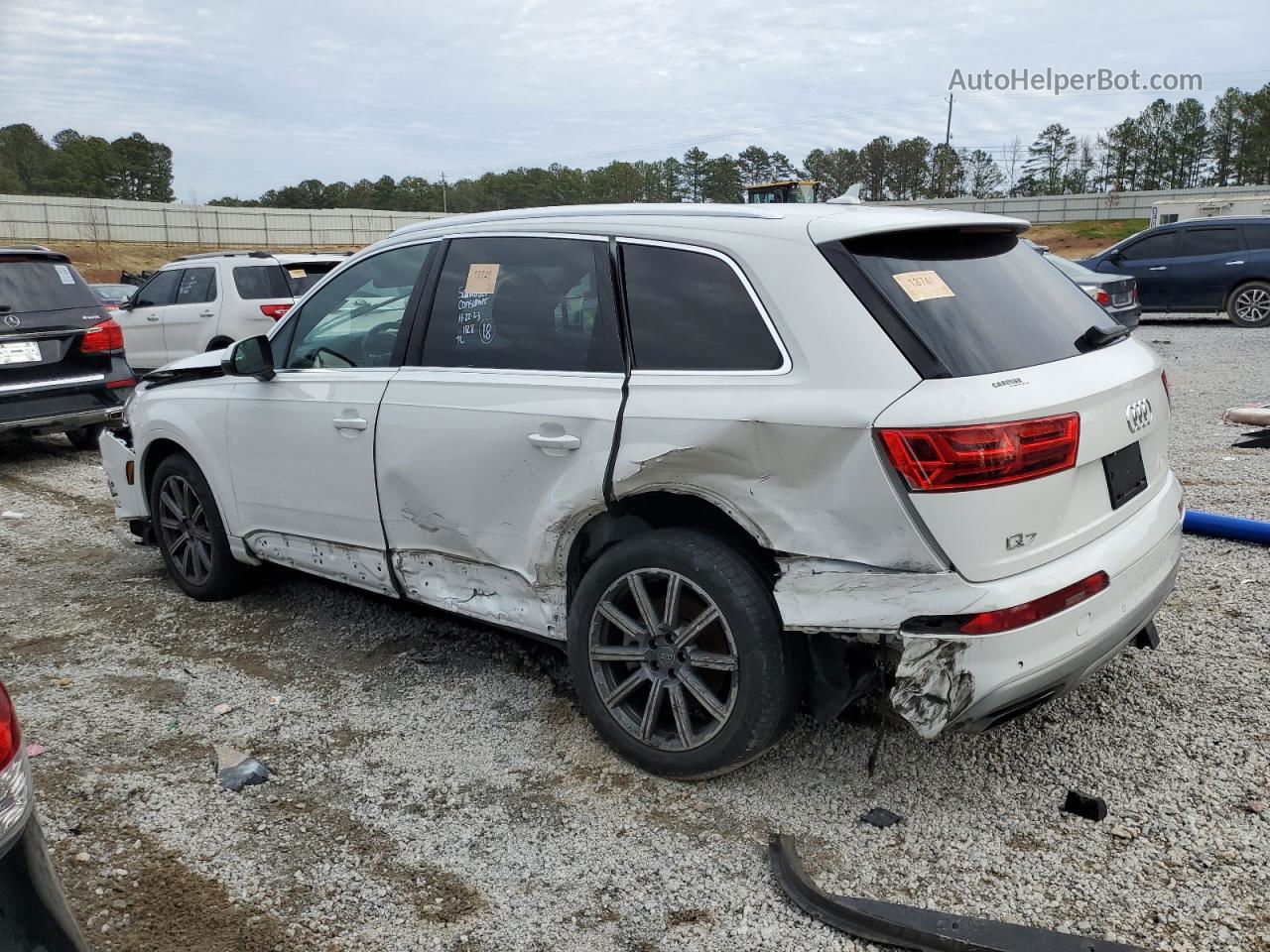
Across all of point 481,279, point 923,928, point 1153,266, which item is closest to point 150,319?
point 481,279

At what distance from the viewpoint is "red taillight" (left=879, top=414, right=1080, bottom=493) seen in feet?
8.86

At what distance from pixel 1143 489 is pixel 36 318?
8.58 metres

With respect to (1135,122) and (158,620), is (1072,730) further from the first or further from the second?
(1135,122)

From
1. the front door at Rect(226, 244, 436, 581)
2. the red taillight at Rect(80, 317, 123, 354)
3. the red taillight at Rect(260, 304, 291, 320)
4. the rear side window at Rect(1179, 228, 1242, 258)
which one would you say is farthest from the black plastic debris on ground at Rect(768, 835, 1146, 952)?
the rear side window at Rect(1179, 228, 1242, 258)

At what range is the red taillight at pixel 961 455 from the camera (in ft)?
8.86

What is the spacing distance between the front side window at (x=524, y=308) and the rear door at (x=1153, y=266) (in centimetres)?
1606

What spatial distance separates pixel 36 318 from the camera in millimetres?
8586

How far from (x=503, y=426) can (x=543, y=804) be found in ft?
4.20

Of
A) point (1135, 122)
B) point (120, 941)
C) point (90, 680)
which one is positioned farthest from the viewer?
point (1135, 122)

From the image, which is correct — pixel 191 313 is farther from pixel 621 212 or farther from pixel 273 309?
pixel 621 212

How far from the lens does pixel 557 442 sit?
3.43 m

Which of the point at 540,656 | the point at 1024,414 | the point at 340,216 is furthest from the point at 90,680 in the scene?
the point at 340,216

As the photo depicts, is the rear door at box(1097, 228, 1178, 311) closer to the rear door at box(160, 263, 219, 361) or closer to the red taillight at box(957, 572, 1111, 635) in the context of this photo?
the rear door at box(160, 263, 219, 361)

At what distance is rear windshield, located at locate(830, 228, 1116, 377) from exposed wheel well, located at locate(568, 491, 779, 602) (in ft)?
2.52
